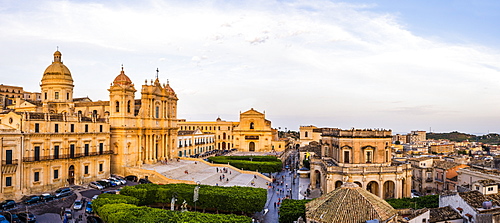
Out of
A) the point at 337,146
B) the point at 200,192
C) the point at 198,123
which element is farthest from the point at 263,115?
the point at 200,192

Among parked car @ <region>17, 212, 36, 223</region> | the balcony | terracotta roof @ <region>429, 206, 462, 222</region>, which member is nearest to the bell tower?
the balcony

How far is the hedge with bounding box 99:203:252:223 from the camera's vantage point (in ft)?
83.2

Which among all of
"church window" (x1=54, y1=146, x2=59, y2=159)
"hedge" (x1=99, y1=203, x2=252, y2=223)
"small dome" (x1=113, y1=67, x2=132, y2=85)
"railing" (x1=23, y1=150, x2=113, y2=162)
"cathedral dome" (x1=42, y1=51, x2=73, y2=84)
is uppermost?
"cathedral dome" (x1=42, y1=51, x2=73, y2=84)

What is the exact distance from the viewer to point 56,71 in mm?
56375

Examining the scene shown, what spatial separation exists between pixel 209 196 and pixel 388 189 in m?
22.5

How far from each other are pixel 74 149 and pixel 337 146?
3382cm

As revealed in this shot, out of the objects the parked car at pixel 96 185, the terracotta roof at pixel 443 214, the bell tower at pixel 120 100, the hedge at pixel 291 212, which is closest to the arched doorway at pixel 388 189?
the terracotta roof at pixel 443 214

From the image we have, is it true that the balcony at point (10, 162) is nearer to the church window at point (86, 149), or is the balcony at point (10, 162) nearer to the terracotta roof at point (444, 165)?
the church window at point (86, 149)

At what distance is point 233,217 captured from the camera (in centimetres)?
2733

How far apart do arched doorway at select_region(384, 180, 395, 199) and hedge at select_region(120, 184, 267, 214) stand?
641 inches

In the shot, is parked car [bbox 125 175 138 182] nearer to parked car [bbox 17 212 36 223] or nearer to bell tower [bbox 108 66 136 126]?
bell tower [bbox 108 66 136 126]

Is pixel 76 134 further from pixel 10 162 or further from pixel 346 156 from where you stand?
pixel 346 156

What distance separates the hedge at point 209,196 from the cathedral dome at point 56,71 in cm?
2961

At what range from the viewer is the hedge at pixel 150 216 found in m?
25.4
